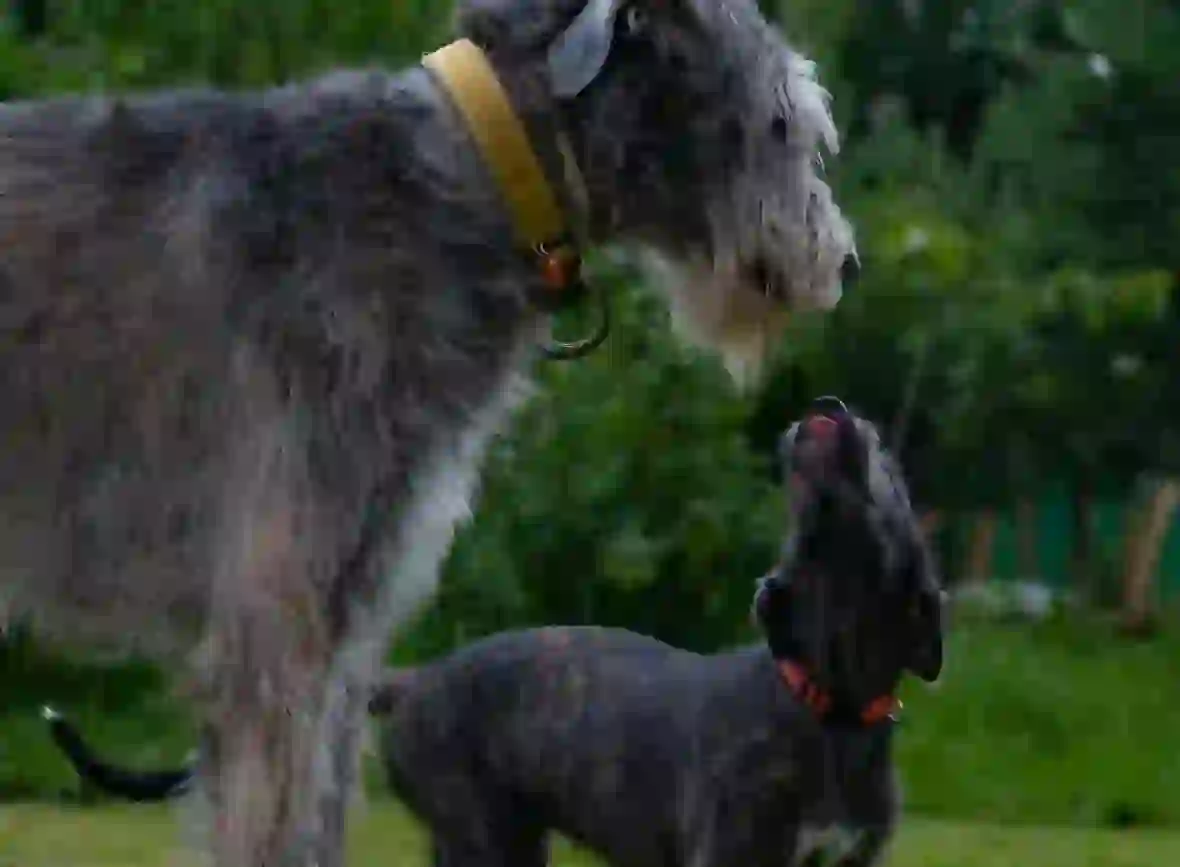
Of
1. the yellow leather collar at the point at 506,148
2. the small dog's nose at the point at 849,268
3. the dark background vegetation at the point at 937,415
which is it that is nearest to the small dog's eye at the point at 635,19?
the yellow leather collar at the point at 506,148

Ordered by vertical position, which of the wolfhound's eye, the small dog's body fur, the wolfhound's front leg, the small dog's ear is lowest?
the small dog's body fur

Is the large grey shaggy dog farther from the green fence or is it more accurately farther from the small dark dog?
the green fence

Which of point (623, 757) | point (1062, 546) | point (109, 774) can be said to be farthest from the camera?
point (1062, 546)

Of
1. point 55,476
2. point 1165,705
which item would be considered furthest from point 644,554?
point 55,476

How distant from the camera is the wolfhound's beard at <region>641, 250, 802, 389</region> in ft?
14.1

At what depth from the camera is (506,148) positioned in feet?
13.2

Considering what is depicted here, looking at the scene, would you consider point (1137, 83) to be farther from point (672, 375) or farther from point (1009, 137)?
point (672, 375)

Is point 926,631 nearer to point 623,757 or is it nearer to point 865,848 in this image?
point 865,848

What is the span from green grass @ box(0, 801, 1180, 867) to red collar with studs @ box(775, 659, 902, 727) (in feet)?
6.39

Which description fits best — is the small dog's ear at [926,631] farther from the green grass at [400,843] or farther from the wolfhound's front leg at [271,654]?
the green grass at [400,843]

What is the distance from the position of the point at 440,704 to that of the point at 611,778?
1.69 ft

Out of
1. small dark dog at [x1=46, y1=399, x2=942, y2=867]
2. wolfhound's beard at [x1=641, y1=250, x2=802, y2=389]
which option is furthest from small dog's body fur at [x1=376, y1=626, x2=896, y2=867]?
wolfhound's beard at [x1=641, y1=250, x2=802, y2=389]

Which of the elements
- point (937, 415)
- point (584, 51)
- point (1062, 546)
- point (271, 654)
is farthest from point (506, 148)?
point (1062, 546)

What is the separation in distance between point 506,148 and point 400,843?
4047 millimetres
